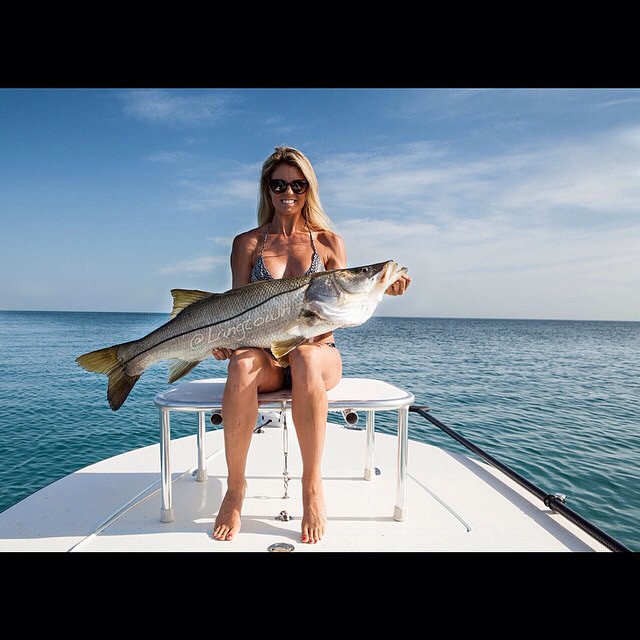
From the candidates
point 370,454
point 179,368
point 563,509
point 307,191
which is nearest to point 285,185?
point 307,191

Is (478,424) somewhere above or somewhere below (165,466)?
below

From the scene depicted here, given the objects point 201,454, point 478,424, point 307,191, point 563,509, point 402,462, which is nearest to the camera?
point 402,462

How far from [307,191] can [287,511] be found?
2071mm

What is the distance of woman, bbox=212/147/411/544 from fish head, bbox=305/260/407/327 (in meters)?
0.11

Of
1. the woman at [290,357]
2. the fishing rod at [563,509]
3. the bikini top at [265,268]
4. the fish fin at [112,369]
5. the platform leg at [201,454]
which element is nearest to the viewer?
the fishing rod at [563,509]

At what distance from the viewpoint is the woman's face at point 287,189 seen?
2.97 meters

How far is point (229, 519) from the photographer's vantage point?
249 cm

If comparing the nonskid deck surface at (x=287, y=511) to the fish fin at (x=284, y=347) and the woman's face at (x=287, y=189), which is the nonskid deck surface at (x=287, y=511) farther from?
the woman's face at (x=287, y=189)

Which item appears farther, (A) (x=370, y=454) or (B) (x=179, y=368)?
(A) (x=370, y=454)

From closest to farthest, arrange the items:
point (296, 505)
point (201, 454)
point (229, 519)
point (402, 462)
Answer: point (229, 519) → point (402, 462) → point (296, 505) → point (201, 454)

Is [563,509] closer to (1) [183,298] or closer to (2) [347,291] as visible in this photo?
(2) [347,291]

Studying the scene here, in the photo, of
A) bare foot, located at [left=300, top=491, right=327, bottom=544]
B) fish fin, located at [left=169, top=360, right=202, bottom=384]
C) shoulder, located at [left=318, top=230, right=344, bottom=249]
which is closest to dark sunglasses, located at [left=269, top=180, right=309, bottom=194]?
shoulder, located at [left=318, top=230, right=344, bottom=249]

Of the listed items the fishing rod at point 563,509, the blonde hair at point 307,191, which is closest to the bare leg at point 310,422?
the blonde hair at point 307,191

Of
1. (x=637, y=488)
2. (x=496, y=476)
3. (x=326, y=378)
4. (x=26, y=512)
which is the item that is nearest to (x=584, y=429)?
(x=637, y=488)
